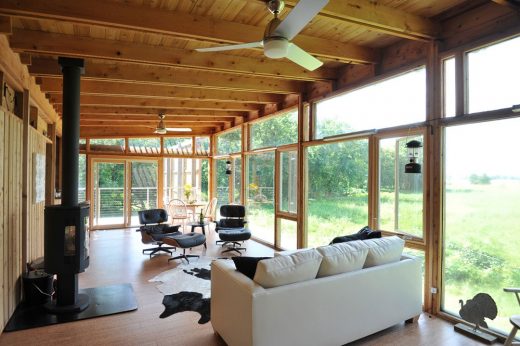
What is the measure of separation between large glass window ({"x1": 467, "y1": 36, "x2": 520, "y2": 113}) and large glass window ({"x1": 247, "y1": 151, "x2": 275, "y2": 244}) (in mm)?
3961

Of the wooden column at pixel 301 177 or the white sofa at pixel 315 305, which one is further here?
the wooden column at pixel 301 177

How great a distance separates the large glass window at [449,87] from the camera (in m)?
3.36

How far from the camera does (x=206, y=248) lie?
625cm

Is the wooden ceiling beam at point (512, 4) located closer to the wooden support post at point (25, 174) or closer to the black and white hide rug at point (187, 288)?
the black and white hide rug at point (187, 288)

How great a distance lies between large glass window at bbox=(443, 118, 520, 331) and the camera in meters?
2.90

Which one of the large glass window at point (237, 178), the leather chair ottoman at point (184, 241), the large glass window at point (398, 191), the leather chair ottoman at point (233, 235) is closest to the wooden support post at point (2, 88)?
the leather chair ottoman at point (184, 241)

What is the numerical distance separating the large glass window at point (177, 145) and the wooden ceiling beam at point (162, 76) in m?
4.73

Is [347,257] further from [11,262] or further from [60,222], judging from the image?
[11,262]

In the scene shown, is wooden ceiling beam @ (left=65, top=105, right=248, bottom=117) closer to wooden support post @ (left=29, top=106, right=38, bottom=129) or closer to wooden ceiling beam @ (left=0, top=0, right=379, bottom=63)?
wooden support post @ (left=29, top=106, right=38, bottom=129)

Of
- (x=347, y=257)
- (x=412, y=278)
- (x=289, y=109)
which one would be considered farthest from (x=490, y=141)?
(x=289, y=109)

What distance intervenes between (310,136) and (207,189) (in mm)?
5049

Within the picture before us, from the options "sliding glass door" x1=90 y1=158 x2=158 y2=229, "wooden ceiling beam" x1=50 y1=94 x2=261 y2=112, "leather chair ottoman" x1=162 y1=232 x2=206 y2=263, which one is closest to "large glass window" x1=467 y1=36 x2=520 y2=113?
"leather chair ottoman" x1=162 y1=232 x2=206 y2=263

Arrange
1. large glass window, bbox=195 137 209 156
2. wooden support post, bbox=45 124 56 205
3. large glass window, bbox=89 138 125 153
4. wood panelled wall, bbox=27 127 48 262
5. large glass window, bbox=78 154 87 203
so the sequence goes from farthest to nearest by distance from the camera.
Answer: large glass window, bbox=195 137 209 156 → large glass window, bbox=89 138 125 153 → large glass window, bbox=78 154 87 203 → wooden support post, bbox=45 124 56 205 → wood panelled wall, bbox=27 127 48 262

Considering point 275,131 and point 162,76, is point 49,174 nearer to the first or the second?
point 162,76
